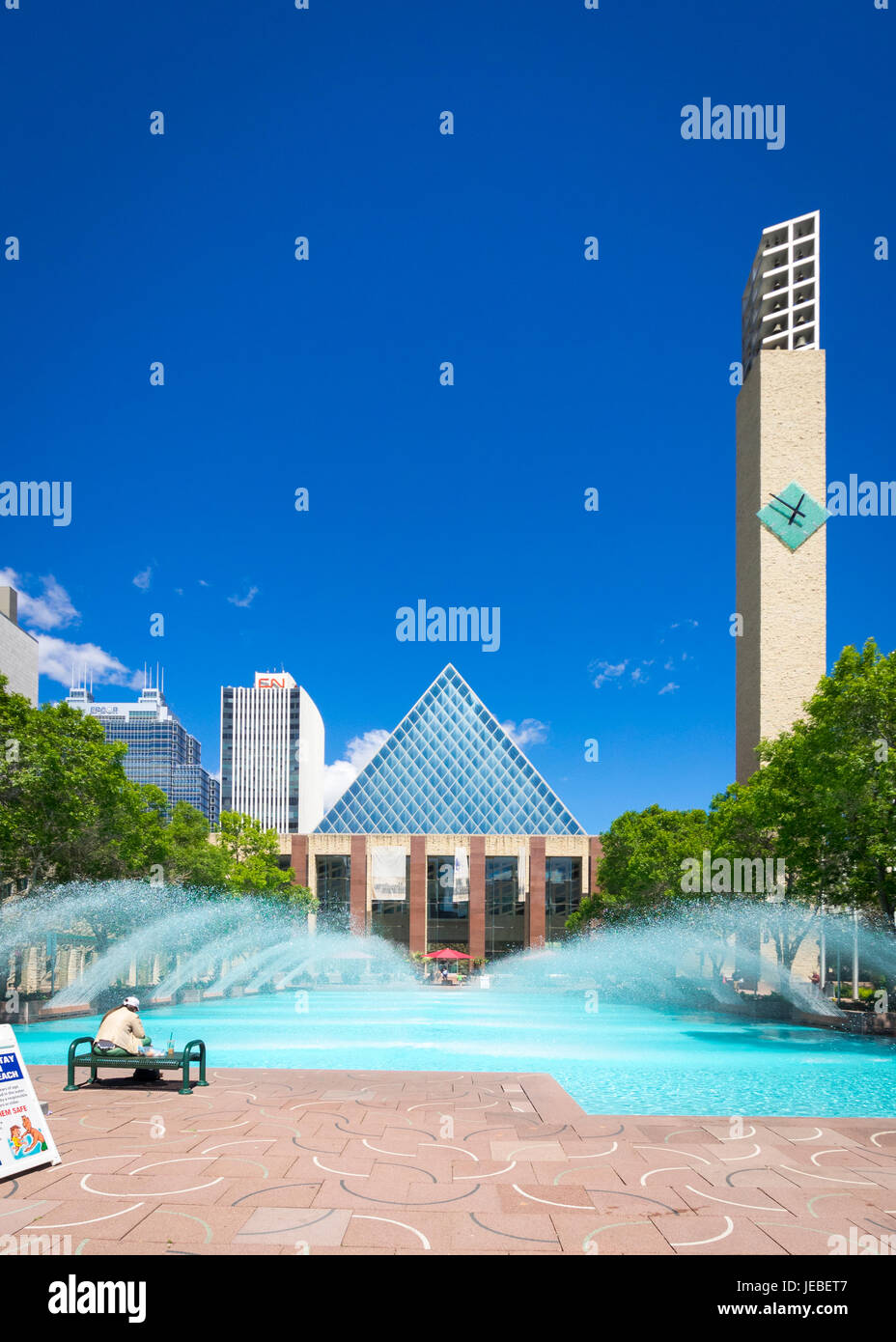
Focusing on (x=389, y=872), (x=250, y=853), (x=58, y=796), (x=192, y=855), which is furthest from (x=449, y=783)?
(x=58, y=796)

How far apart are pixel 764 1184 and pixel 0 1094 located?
5740mm

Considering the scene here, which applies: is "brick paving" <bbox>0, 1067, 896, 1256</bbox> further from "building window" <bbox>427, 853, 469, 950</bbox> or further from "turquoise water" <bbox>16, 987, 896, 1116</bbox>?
"building window" <bbox>427, 853, 469, 950</bbox>

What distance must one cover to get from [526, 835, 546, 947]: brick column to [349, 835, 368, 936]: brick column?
12.0 meters

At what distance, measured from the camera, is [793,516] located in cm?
5569

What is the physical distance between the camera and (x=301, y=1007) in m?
29.5

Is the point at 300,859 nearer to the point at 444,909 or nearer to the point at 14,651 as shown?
the point at 444,909

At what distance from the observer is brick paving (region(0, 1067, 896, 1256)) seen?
599cm

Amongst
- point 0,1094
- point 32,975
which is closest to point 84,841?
point 32,975

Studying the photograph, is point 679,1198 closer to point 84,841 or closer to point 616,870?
point 84,841

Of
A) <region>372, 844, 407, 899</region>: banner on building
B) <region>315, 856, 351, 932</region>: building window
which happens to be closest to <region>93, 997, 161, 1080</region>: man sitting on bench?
<region>315, 856, 351, 932</region>: building window

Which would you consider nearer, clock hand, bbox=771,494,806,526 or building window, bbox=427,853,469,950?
clock hand, bbox=771,494,806,526

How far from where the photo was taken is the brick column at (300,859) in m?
72.8

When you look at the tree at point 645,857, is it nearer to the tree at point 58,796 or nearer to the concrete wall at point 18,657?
the tree at point 58,796

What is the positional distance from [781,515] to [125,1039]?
5149 centimetres
